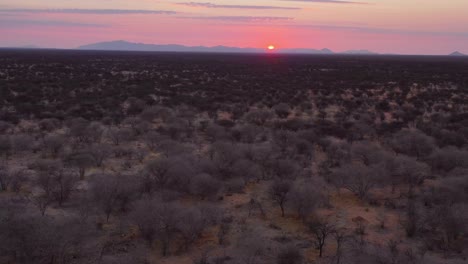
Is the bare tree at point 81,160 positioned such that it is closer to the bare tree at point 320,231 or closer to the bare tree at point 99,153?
the bare tree at point 99,153

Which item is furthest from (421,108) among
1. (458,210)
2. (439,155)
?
(458,210)

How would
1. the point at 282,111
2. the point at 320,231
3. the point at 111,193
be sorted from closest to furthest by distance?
1. the point at 320,231
2. the point at 111,193
3. the point at 282,111

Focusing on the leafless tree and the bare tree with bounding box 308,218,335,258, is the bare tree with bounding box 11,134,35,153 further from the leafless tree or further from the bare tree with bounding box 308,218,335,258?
the bare tree with bounding box 308,218,335,258

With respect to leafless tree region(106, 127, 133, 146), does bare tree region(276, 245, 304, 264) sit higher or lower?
lower

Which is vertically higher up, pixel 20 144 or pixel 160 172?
pixel 160 172

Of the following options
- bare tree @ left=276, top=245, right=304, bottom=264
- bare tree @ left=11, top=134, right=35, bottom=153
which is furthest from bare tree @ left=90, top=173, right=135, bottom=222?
bare tree @ left=11, top=134, right=35, bottom=153

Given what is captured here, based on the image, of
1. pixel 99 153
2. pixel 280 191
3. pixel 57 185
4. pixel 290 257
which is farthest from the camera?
pixel 99 153

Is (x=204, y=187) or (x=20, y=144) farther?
(x=20, y=144)

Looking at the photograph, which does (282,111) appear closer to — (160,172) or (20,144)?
(20,144)

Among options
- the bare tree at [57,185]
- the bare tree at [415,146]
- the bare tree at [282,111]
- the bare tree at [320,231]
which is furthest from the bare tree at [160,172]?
the bare tree at [282,111]

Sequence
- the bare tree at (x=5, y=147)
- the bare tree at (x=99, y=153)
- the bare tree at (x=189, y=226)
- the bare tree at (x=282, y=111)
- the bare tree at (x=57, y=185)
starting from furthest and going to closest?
the bare tree at (x=282, y=111), the bare tree at (x=5, y=147), the bare tree at (x=99, y=153), the bare tree at (x=57, y=185), the bare tree at (x=189, y=226)

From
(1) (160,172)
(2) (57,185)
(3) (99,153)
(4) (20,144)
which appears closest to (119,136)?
(3) (99,153)

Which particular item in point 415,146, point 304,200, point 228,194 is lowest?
point 228,194
